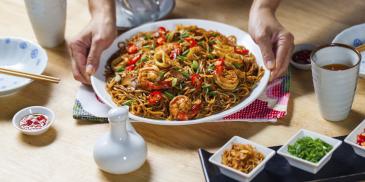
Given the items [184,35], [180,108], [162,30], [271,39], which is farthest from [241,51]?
[180,108]

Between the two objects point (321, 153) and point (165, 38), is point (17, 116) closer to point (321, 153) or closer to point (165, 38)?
point (165, 38)

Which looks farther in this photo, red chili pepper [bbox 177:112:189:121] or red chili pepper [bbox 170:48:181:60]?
red chili pepper [bbox 170:48:181:60]

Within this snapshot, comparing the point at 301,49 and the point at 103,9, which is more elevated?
the point at 103,9

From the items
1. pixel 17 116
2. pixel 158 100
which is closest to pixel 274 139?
pixel 158 100

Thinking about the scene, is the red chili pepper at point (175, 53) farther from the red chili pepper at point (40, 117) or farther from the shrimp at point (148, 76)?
the red chili pepper at point (40, 117)

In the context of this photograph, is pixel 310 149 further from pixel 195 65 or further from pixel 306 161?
pixel 195 65

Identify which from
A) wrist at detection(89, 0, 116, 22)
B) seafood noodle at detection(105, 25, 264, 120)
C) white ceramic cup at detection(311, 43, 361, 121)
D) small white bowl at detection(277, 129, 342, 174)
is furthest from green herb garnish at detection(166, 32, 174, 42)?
small white bowl at detection(277, 129, 342, 174)

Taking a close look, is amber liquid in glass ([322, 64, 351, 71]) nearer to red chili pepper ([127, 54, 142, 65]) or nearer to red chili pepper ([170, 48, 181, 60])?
red chili pepper ([170, 48, 181, 60])
